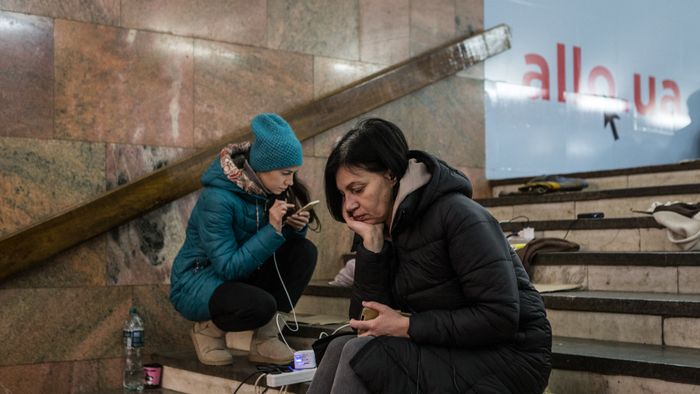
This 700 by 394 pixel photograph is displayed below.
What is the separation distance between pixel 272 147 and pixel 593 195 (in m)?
2.27

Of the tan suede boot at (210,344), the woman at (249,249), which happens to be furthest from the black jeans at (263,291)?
the tan suede boot at (210,344)

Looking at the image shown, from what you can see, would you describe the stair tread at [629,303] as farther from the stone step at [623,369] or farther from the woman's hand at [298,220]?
the woman's hand at [298,220]

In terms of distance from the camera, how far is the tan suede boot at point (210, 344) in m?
4.12

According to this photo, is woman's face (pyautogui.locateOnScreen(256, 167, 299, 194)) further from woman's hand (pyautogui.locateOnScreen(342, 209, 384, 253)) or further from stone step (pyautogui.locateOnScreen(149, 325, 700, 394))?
woman's hand (pyautogui.locateOnScreen(342, 209, 384, 253))

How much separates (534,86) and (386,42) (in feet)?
5.09

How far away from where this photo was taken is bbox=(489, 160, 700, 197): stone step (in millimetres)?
5398

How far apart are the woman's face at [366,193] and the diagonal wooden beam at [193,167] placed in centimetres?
232

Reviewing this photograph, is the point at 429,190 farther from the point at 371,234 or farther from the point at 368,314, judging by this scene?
the point at 368,314

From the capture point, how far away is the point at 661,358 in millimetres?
2877

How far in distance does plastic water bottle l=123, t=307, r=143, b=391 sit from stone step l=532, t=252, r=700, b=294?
2.13 meters

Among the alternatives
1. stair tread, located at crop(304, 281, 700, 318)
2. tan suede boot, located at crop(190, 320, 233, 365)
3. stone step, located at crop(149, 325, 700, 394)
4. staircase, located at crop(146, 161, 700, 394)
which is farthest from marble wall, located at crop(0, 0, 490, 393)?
stair tread, located at crop(304, 281, 700, 318)

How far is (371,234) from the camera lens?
2.54m

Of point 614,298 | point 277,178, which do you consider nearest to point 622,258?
point 614,298

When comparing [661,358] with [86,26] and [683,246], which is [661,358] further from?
[86,26]
